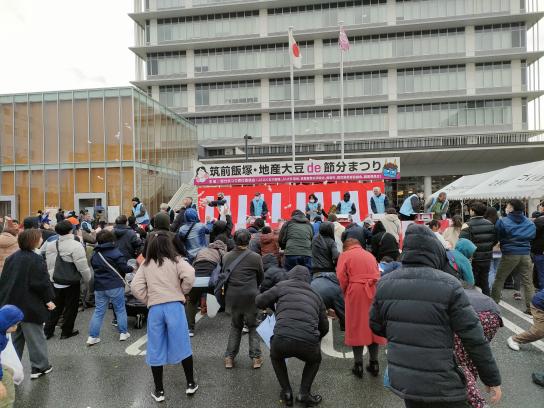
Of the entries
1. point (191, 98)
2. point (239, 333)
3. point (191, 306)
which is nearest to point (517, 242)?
point (239, 333)

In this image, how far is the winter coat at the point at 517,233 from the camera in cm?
650

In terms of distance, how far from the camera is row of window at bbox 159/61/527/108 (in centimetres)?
3616

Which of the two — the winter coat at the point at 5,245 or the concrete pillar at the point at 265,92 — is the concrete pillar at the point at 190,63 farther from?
the winter coat at the point at 5,245

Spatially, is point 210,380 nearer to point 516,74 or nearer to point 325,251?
point 325,251

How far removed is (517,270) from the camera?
6809 mm

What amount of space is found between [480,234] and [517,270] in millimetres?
1032

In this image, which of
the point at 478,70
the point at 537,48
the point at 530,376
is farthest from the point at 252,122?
the point at 530,376

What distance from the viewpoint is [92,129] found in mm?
21922

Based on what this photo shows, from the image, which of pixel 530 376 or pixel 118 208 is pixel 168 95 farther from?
pixel 530 376

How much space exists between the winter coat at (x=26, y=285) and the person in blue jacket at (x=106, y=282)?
4.08 ft

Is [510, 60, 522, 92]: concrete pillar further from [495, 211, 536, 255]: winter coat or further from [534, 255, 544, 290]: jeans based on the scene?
[495, 211, 536, 255]: winter coat

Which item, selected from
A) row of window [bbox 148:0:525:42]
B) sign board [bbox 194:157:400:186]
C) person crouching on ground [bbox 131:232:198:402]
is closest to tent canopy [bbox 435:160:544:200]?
sign board [bbox 194:157:400:186]

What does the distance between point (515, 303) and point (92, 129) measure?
2176cm

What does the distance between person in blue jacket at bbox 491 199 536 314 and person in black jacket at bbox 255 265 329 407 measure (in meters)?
4.40
